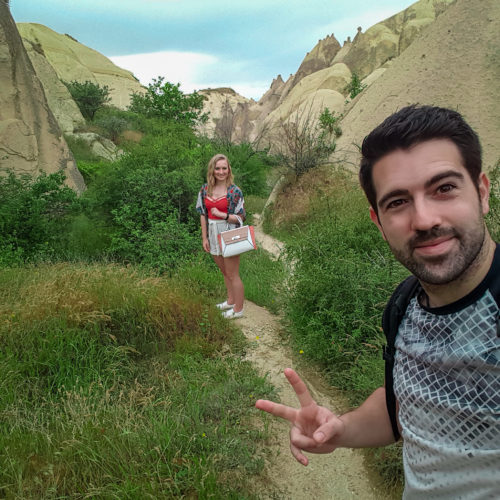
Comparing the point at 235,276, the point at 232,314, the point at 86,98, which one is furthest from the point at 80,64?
the point at 232,314

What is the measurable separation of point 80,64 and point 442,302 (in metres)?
40.5

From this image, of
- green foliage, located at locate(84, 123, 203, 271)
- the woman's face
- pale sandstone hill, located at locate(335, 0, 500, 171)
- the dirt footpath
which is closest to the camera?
the dirt footpath

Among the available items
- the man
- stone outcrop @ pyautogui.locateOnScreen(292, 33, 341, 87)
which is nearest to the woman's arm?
the man

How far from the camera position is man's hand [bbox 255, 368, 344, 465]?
3.91ft

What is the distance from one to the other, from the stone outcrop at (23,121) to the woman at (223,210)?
5519 mm

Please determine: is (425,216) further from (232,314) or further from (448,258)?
(232,314)

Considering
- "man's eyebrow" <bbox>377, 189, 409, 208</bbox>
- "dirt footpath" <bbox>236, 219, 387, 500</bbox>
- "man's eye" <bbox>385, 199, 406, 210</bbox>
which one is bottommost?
"dirt footpath" <bbox>236, 219, 387, 500</bbox>

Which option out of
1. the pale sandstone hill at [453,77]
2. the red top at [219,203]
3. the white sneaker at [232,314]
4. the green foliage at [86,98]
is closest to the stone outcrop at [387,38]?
the green foliage at [86,98]

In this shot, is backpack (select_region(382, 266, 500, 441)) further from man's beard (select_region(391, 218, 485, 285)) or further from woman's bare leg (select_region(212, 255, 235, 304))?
woman's bare leg (select_region(212, 255, 235, 304))

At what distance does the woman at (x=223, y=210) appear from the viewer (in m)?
4.49

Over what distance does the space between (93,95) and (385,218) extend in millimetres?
27186

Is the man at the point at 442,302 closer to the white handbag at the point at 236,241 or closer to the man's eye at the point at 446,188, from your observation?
the man's eye at the point at 446,188

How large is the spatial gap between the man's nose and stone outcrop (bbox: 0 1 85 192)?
8755 mm

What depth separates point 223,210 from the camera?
4547mm
